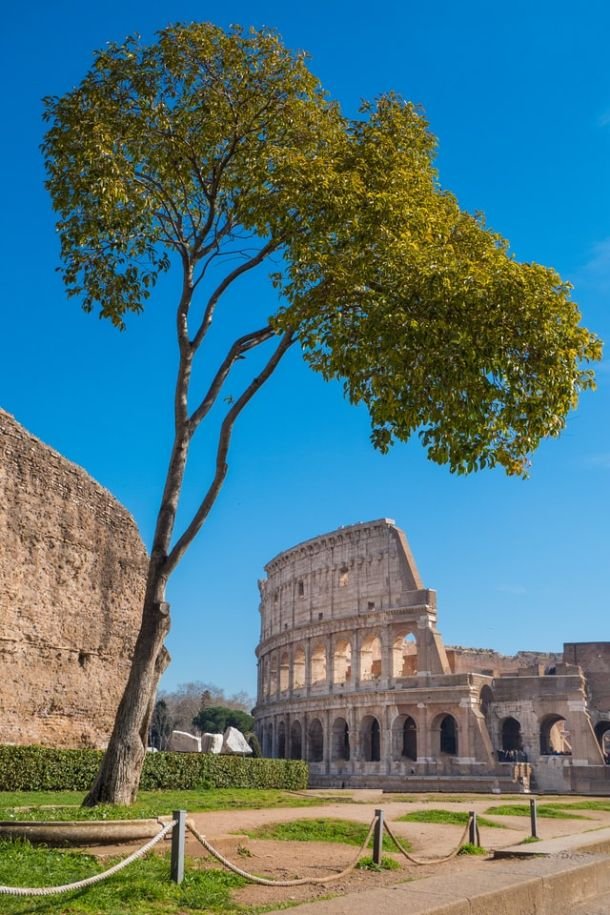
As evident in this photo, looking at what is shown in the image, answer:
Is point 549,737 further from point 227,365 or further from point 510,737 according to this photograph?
point 227,365

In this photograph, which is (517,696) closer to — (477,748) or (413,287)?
(477,748)

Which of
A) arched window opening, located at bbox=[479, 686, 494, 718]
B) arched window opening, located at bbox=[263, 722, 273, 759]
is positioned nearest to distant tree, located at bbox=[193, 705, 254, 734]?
arched window opening, located at bbox=[263, 722, 273, 759]

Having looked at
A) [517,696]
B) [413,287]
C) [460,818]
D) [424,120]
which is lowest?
[460,818]

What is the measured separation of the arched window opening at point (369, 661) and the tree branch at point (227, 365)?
38472 millimetres

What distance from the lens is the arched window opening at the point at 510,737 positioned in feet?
134

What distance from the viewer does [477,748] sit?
38.8 metres

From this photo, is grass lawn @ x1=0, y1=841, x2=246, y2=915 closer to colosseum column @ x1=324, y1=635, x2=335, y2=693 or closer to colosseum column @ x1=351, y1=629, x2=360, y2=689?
colosseum column @ x1=351, y1=629, x2=360, y2=689

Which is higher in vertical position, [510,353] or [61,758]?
[510,353]

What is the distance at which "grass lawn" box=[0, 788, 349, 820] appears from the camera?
7402 mm

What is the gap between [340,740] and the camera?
157 feet

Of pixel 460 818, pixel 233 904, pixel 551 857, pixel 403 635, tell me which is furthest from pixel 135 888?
pixel 403 635

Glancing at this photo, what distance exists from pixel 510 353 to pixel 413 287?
4.31ft

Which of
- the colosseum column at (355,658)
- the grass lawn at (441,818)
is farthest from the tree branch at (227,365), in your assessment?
the colosseum column at (355,658)

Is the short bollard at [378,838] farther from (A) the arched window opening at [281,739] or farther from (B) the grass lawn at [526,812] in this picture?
(A) the arched window opening at [281,739]
